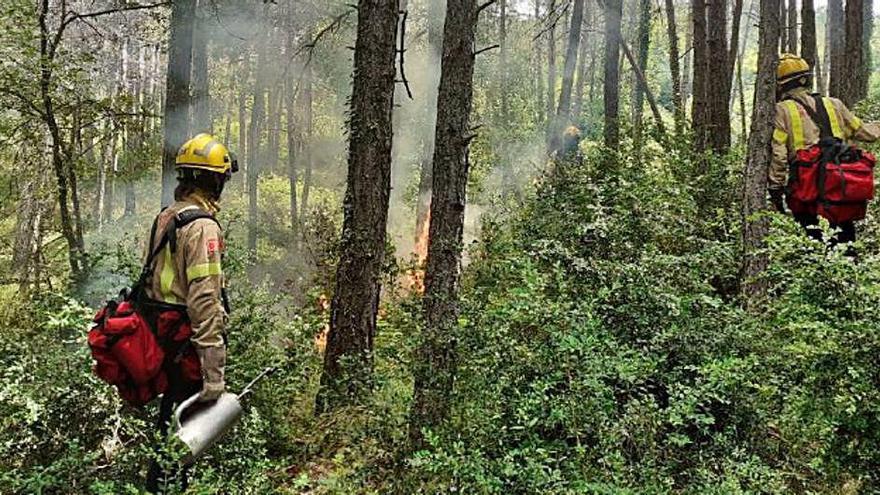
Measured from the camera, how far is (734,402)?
3734 millimetres

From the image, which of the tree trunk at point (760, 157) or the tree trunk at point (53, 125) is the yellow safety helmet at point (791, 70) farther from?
the tree trunk at point (53, 125)

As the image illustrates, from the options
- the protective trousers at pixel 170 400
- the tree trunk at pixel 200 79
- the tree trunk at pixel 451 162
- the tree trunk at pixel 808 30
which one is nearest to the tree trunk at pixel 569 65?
the tree trunk at pixel 808 30

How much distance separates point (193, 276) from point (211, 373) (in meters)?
0.50

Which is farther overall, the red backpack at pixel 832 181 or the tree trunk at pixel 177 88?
the tree trunk at pixel 177 88

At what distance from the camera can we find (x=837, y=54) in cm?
1506

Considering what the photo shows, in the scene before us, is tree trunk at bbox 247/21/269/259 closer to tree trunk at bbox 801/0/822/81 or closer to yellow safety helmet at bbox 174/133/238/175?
tree trunk at bbox 801/0/822/81

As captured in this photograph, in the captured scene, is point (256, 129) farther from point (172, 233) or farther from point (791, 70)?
point (172, 233)

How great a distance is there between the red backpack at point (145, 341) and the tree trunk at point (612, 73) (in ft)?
32.5

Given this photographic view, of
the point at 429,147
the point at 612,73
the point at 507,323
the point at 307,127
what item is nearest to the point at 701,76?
Answer: the point at 612,73

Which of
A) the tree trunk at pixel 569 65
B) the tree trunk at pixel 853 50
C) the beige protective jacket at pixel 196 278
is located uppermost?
the tree trunk at pixel 569 65

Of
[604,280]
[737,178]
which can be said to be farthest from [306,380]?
[737,178]

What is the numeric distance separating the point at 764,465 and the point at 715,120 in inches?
269

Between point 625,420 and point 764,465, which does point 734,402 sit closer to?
point 764,465

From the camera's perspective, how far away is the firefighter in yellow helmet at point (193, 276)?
3783 millimetres
